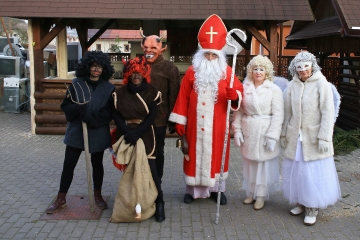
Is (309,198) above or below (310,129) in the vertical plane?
below

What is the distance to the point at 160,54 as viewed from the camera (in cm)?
471

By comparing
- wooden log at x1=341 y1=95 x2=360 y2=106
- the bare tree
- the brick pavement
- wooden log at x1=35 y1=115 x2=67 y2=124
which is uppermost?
the bare tree

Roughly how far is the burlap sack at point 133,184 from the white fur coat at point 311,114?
1553mm

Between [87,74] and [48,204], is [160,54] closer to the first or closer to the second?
[87,74]

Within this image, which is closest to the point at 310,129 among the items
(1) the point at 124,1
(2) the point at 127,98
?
(2) the point at 127,98

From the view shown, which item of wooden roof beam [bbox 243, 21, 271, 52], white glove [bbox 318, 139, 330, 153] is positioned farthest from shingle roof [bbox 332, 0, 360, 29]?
white glove [bbox 318, 139, 330, 153]

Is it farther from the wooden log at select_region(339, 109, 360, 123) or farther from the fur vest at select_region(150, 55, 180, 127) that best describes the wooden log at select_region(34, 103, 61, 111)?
the wooden log at select_region(339, 109, 360, 123)

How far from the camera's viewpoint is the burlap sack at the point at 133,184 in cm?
419

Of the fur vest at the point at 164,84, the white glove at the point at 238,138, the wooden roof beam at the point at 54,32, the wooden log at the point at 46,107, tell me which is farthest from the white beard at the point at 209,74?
the wooden log at the point at 46,107

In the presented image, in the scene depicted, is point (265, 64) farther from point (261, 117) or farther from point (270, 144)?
point (270, 144)

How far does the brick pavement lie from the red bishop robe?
1.58 ft

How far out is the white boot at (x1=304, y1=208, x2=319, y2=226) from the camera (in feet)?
14.3

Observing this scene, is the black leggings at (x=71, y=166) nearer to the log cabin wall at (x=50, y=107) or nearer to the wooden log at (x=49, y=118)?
the log cabin wall at (x=50, y=107)

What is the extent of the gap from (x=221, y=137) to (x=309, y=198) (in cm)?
113
